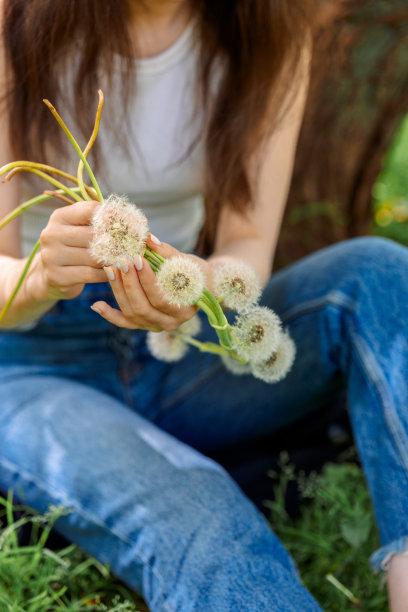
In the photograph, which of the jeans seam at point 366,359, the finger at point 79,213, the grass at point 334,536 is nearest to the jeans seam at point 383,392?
the jeans seam at point 366,359

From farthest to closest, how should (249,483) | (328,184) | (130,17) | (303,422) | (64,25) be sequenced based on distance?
(328,184) → (303,422) → (249,483) → (130,17) → (64,25)

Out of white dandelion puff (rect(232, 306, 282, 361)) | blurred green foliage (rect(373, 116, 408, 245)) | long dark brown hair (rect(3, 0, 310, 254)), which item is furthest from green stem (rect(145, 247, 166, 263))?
blurred green foliage (rect(373, 116, 408, 245))

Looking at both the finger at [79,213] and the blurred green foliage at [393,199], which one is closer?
the finger at [79,213]

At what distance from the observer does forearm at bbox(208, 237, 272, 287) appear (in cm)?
102

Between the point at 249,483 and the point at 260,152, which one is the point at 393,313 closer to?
the point at 260,152

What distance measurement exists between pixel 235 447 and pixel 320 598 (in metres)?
0.31

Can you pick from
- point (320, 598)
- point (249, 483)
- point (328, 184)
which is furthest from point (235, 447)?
point (328, 184)

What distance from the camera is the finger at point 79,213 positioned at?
25.2 inches

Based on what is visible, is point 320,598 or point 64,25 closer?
point 64,25

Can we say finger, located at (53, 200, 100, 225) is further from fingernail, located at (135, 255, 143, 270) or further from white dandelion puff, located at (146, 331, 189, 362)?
white dandelion puff, located at (146, 331, 189, 362)

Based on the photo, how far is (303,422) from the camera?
4.21 feet

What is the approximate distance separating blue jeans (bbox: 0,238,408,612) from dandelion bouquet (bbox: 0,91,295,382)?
0.65 ft

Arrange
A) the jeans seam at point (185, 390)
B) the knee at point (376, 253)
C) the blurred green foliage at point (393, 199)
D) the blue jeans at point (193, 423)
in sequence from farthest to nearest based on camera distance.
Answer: the blurred green foliage at point (393, 199)
the jeans seam at point (185, 390)
the knee at point (376, 253)
the blue jeans at point (193, 423)

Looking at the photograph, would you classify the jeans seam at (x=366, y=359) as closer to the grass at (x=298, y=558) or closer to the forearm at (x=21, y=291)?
the grass at (x=298, y=558)
